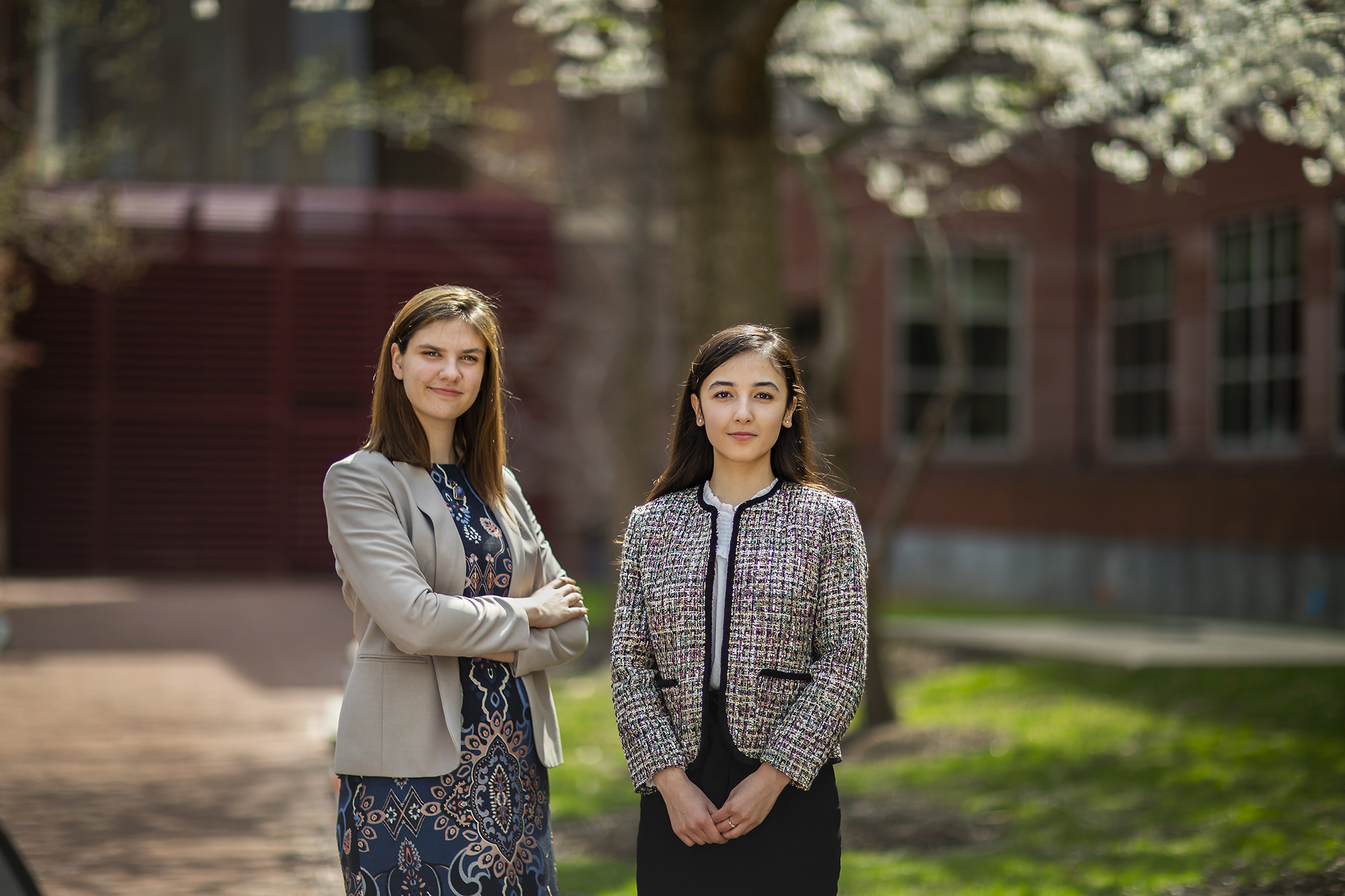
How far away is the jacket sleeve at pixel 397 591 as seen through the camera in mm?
2906

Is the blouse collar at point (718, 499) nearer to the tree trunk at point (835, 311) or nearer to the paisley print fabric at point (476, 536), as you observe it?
the paisley print fabric at point (476, 536)

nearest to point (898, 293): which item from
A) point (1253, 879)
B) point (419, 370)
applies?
point (1253, 879)

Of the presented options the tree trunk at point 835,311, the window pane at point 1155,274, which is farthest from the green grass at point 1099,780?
the window pane at point 1155,274

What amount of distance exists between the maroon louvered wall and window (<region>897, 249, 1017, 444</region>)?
5415 mm

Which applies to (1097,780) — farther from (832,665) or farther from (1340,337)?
(1340,337)

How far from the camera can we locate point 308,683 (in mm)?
11102

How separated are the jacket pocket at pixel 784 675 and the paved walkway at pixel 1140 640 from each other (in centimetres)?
873

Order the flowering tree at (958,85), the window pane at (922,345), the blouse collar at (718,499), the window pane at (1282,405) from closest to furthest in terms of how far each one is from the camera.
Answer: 1. the blouse collar at (718,499)
2. the flowering tree at (958,85)
3. the window pane at (1282,405)
4. the window pane at (922,345)

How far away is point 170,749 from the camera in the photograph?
847 centimetres

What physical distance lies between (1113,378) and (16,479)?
50.4 feet

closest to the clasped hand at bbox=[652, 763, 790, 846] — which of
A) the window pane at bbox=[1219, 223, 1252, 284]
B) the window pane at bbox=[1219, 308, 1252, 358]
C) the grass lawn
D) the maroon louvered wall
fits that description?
the grass lawn

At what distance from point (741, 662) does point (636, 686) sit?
0.24m

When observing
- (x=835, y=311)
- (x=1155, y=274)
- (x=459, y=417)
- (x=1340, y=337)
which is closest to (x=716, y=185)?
(x=835, y=311)

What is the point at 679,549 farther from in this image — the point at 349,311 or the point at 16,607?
the point at 349,311
